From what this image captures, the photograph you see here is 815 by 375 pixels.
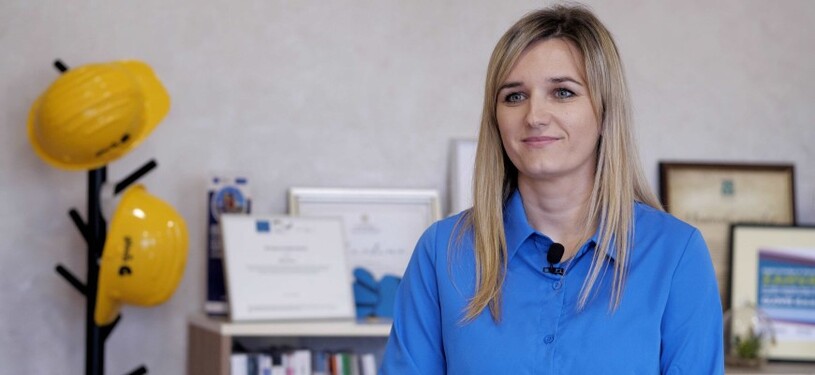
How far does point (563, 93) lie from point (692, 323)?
1.23 ft

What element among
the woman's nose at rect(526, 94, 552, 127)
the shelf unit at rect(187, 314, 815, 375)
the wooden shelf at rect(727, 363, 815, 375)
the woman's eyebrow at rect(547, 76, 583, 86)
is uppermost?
the woman's eyebrow at rect(547, 76, 583, 86)

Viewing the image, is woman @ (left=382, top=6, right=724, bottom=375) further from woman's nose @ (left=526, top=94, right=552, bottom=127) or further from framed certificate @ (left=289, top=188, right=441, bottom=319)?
framed certificate @ (left=289, top=188, right=441, bottom=319)

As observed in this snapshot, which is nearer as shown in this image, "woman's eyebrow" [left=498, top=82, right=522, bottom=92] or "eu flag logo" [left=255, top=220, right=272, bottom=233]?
"woman's eyebrow" [left=498, top=82, right=522, bottom=92]

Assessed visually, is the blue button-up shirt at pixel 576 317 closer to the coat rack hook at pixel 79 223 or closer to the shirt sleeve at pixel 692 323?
the shirt sleeve at pixel 692 323

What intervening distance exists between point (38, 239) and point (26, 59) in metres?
0.56

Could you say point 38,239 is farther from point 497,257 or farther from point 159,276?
point 497,257

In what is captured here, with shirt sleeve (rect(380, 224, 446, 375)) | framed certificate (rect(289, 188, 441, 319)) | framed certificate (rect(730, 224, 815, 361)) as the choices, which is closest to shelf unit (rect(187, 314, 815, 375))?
framed certificate (rect(289, 188, 441, 319))

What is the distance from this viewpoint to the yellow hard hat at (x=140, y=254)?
3295 mm

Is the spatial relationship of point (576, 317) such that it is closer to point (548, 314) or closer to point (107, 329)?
point (548, 314)

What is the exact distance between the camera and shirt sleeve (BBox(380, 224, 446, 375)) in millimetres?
1789

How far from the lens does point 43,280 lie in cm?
370

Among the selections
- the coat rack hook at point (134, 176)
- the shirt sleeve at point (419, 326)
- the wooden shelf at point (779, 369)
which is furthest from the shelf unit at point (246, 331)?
the shirt sleeve at point (419, 326)

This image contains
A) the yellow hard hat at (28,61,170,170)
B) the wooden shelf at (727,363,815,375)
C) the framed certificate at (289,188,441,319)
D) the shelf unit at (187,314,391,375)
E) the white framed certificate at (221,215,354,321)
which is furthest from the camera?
the framed certificate at (289,188,441,319)

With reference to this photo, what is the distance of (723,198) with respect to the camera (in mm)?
4215
